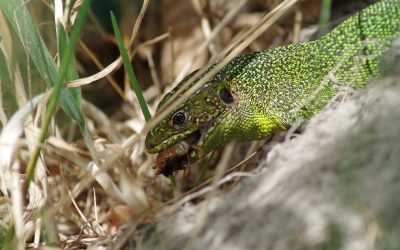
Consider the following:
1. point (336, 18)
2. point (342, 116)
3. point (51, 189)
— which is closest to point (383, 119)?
point (342, 116)

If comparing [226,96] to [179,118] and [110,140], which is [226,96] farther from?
[110,140]

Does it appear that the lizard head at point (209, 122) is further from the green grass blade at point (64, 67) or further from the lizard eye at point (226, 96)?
the green grass blade at point (64, 67)

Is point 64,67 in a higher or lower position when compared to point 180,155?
higher

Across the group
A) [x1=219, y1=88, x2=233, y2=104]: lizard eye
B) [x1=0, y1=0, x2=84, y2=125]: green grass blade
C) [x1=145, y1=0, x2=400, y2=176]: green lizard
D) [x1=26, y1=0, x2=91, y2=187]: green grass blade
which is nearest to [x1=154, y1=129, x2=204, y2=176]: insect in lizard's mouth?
[x1=145, y1=0, x2=400, y2=176]: green lizard

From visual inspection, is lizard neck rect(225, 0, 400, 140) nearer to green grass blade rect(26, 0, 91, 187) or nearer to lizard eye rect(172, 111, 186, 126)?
lizard eye rect(172, 111, 186, 126)

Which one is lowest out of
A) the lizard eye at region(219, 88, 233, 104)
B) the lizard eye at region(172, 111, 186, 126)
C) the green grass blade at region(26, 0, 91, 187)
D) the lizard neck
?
the lizard neck

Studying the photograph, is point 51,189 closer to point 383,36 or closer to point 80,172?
point 80,172

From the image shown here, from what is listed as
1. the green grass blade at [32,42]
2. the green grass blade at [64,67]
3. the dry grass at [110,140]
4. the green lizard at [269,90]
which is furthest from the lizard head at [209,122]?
the green grass blade at [64,67]

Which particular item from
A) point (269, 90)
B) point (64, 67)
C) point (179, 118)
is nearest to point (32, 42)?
point (64, 67)
